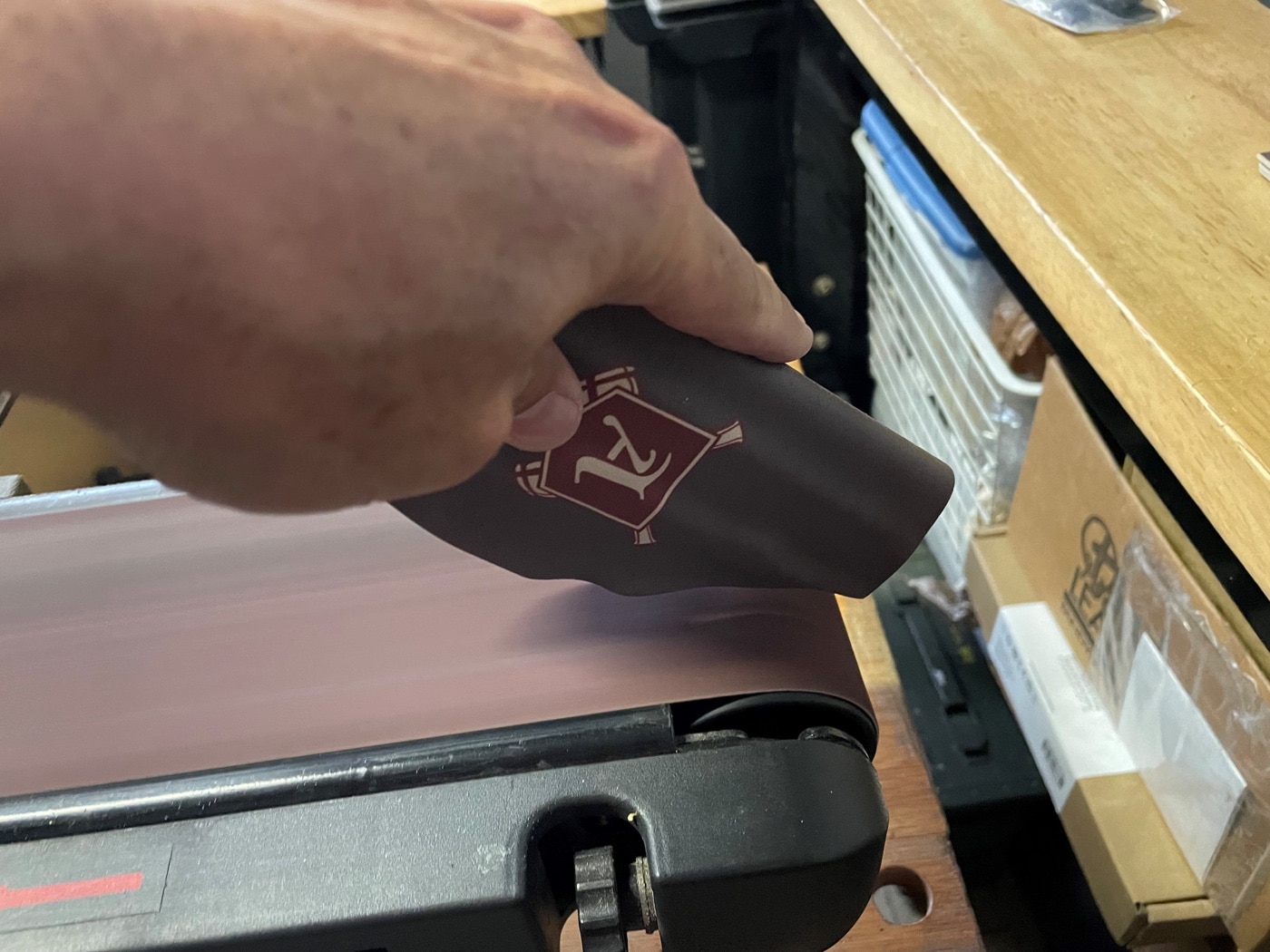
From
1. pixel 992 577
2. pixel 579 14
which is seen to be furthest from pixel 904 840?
pixel 579 14

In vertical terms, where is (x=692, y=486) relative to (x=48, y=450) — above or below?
above

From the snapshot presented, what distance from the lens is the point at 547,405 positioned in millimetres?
306

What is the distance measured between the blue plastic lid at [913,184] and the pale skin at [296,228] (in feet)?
1.90

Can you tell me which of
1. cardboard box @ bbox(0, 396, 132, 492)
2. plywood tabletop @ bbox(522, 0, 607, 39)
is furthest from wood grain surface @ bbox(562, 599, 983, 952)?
plywood tabletop @ bbox(522, 0, 607, 39)

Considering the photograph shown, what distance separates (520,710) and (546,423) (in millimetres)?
143

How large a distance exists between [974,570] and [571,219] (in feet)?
2.39

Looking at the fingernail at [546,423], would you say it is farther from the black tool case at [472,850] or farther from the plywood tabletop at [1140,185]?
the plywood tabletop at [1140,185]

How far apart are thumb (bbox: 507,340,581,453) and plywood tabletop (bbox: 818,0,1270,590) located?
0.92 ft

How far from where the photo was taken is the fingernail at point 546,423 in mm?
306

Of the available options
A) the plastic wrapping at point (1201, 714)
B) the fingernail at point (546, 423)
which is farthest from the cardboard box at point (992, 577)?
the fingernail at point (546, 423)

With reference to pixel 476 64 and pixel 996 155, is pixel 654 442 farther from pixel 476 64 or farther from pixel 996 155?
pixel 996 155

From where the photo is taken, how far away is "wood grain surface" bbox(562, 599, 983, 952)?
1.78 feet

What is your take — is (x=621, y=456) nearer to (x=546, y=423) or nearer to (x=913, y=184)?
(x=546, y=423)

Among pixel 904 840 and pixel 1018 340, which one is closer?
pixel 904 840
